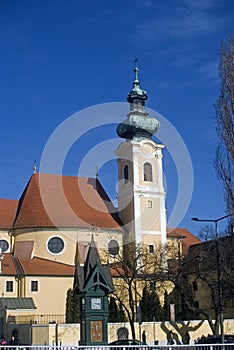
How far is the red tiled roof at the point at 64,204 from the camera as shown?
5919 cm

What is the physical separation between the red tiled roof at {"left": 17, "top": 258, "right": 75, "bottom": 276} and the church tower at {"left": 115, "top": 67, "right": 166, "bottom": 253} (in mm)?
9502

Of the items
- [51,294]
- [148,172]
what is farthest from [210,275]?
[148,172]

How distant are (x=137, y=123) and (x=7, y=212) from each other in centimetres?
1861

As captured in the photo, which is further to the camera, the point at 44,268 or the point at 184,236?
the point at 184,236

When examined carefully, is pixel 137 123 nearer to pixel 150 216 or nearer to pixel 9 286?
pixel 150 216

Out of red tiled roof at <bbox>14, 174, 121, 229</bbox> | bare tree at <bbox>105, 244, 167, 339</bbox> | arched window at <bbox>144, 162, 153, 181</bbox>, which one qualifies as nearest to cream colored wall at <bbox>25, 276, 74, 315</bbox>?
bare tree at <bbox>105, 244, 167, 339</bbox>

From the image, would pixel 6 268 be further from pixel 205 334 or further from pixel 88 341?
pixel 88 341

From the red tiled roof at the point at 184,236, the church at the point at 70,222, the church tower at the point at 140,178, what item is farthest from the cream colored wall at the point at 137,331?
the red tiled roof at the point at 184,236

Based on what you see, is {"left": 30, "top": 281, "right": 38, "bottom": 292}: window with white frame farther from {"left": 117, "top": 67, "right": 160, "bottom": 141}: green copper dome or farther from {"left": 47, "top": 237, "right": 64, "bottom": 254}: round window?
{"left": 117, "top": 67, "right": 160, "bottom": 141}: green copper dome

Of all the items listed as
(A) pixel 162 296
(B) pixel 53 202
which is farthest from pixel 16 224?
(A) pixel 162 296

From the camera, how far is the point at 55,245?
192 ft

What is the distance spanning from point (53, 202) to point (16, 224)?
4.65 metres

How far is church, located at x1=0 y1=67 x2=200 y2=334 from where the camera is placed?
53.8 meters

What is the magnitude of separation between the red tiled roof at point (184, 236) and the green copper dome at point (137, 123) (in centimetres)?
1227
